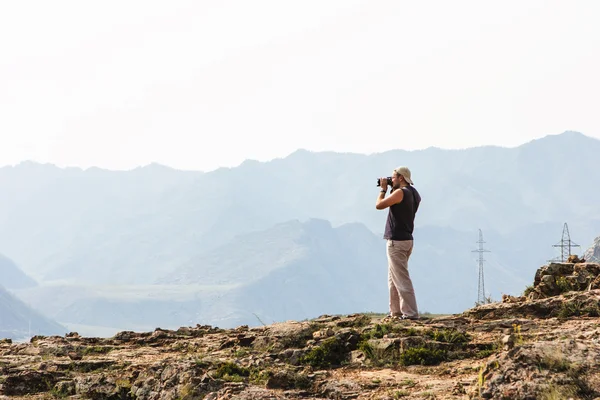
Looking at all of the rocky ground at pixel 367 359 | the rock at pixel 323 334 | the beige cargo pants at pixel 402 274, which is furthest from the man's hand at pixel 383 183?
the rock at pixel 323 334

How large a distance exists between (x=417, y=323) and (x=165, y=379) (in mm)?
6264

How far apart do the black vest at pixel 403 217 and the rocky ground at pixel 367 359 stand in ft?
7.30

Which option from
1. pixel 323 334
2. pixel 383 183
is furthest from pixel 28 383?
pixel 383 183

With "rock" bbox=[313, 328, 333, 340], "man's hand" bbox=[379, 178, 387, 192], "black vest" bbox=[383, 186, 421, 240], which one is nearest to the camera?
"rock" bbox=[313, 328, 333, 340]

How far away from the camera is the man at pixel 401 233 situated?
67.3 feet

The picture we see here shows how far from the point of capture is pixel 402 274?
20641 mm

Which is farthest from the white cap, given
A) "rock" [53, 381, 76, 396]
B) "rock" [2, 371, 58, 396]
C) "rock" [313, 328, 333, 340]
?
"rock" [2, 371, 58, 396]

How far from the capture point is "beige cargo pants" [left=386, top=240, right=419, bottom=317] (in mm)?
20609

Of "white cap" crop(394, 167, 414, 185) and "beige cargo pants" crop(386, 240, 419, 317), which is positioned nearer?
"beige cargo pants" crop(386, 240, 419, 317)

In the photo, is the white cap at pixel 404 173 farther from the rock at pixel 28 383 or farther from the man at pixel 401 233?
the rock at pixel 28 383

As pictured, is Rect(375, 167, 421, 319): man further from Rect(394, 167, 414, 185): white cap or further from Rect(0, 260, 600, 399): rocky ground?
Rect(0, 260, 600, 399): rocky ground

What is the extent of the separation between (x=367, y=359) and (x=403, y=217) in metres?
4.17

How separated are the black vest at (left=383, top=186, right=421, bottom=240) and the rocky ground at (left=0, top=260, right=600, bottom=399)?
2225mm

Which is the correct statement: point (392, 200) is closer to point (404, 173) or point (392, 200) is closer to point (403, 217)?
point (403, 217)
